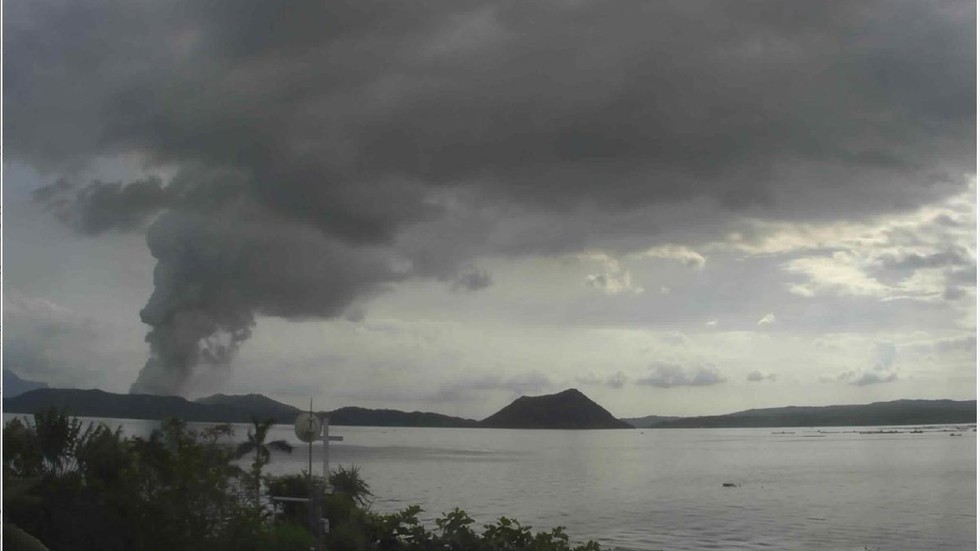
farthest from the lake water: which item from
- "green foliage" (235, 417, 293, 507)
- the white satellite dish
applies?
the white satellite dish

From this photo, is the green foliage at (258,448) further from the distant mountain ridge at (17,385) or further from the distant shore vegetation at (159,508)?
the distant mountain ridge at (17,385)

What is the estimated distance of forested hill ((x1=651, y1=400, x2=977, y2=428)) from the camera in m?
8.80

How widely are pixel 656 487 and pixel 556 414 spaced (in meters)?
2.16

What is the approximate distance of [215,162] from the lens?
8.80 metres

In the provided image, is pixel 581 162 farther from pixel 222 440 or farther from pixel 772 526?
pixel 772 526

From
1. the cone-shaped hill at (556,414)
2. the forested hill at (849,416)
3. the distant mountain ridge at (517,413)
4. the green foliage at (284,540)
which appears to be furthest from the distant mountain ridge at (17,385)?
the forested hill at (849,416)

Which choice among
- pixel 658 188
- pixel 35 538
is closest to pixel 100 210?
pixel 35 538

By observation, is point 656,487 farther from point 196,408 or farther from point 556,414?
point 196,408

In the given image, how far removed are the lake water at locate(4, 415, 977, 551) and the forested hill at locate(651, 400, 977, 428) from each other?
0.37 metres

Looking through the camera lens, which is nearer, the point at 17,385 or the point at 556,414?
the point at 17,385

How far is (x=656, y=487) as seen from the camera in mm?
11109

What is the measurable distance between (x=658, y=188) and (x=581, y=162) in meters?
0.71

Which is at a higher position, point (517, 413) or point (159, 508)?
point (517, 413)

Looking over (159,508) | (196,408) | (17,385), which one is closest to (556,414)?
(196,408)
